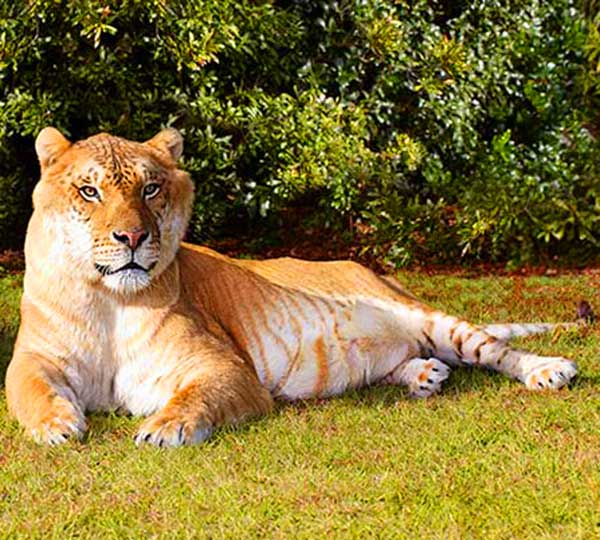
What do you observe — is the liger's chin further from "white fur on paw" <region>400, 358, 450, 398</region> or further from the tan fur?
"white fur on paw" <region>400, 358, 450, 398</region>

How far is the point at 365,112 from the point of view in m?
9.41

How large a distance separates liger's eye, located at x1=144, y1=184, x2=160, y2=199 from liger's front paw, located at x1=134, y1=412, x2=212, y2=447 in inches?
36.8

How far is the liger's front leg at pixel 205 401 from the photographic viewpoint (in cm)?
439

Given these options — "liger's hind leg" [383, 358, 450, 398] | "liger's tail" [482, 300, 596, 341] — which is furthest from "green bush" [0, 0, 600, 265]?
"liger's hind leg" [383, 358, 450, 398]

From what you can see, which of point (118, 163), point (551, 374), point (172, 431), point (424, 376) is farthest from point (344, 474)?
point (118, 163)

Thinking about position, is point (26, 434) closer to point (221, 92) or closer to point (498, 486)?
point (498, 486)

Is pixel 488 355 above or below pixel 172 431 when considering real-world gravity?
below

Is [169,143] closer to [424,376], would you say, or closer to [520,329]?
[424,376]

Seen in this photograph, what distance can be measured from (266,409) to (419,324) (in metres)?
1.15

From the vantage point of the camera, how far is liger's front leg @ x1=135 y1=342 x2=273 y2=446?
439 cm

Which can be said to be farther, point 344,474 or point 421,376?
point 421,376

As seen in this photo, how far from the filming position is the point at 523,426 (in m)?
4.58

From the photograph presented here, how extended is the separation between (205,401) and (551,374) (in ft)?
4.91

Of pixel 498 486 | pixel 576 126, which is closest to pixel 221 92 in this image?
pixel 576 126
